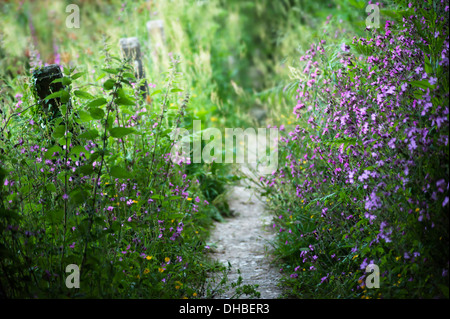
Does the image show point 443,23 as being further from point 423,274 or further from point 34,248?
point 34,248

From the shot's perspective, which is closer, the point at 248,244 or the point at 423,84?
the point at 423,84

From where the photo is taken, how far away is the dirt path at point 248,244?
9.41 feet

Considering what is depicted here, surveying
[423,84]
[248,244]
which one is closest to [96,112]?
[423,84]

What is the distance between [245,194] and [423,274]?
2999 mm

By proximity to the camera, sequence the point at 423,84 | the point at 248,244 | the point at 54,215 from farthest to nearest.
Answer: the point at 248,244 → the point at 54,215 → the point at 423,84

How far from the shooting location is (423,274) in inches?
76.8

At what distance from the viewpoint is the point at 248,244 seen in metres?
3.59

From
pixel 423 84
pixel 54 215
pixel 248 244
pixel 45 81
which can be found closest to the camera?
pixel 423 84

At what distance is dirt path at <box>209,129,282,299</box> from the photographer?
287cm

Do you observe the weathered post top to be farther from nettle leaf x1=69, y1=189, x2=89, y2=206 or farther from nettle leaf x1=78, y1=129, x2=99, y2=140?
nettle leaf x1=69, y1=189, x2=89, y2=206

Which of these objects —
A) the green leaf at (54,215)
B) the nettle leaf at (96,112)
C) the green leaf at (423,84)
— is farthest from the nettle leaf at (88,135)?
the green leaf at (423,84)

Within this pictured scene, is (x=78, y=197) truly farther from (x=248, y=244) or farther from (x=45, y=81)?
(x=248, y=244)

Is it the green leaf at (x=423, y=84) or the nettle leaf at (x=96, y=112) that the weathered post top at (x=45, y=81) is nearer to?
the nettle leaf at (x=96, y=112)
